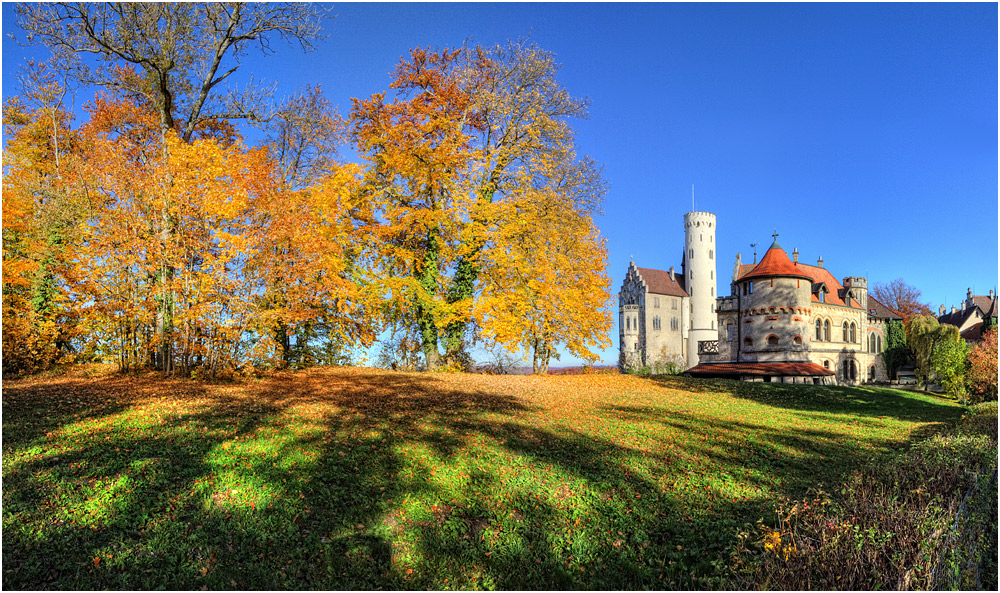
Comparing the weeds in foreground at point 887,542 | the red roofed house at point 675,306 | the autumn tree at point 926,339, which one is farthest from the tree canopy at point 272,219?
the red roofed house at point 675,306

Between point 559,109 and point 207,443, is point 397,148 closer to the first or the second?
point 559,109

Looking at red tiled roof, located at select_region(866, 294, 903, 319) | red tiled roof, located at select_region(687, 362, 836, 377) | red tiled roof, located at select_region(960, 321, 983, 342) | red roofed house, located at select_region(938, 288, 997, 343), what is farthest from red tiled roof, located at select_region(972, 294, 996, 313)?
red tiled roof, located at select_region(687, 362, 836, 377)

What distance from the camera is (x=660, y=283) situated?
62.8 metres

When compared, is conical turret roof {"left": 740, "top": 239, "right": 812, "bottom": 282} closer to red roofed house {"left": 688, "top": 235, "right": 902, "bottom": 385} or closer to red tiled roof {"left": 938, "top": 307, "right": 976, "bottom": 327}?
red roofed house {"left": 688, "top": 235, "right": 902, "bottom": 385}

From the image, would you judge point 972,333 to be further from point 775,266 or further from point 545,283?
point 545,283

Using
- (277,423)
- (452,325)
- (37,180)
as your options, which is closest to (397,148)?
(452,325)

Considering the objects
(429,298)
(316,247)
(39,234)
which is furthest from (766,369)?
(39,234)

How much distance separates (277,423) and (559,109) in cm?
1822

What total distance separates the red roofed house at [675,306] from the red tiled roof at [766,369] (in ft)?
78.1

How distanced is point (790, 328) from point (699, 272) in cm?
2999

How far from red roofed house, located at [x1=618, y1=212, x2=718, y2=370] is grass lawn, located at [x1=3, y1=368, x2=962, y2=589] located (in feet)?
161

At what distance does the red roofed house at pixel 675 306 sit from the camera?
60469 mm

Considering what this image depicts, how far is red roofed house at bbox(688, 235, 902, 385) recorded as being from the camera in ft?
112

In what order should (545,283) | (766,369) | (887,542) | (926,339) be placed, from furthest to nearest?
(926,339)
(766,369)
(545,283)
(887,542)
